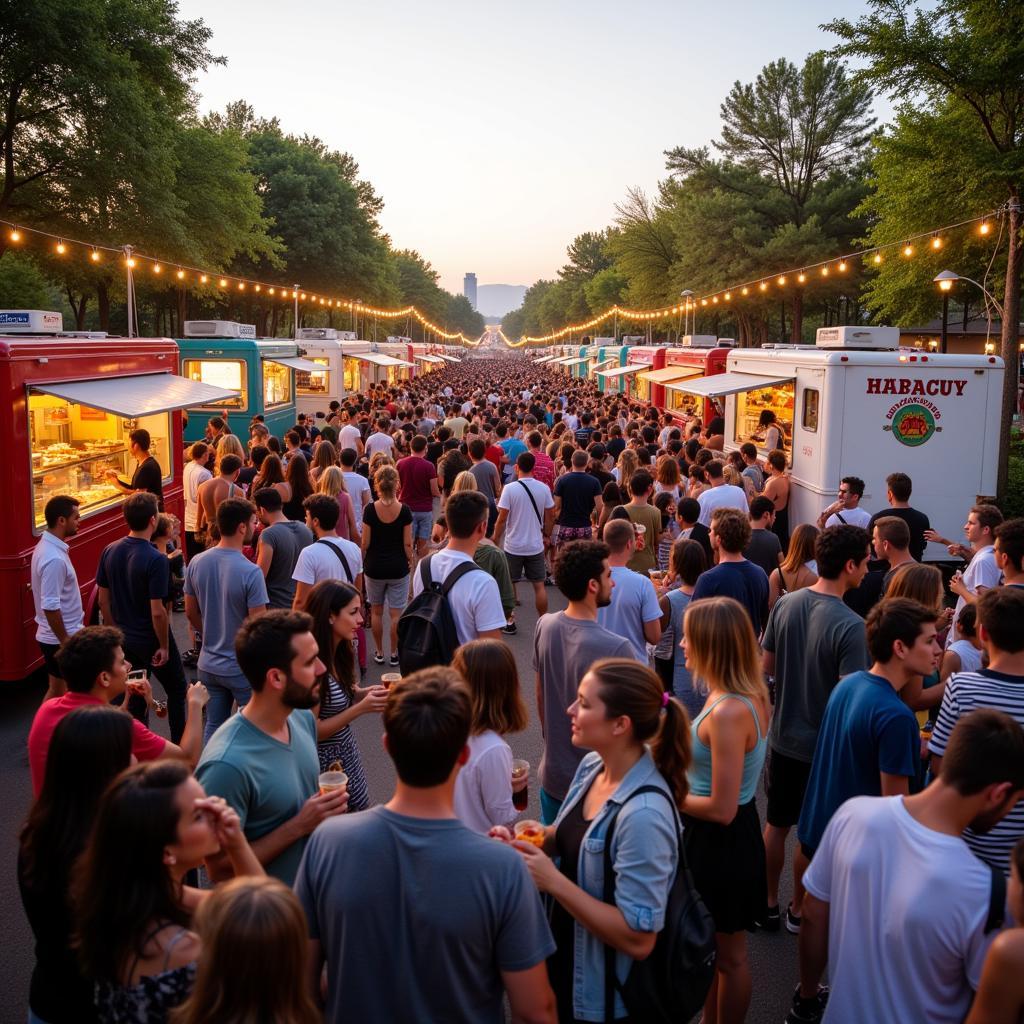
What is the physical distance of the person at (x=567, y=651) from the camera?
4246 millimetres

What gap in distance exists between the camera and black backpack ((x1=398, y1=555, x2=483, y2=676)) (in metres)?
4.90

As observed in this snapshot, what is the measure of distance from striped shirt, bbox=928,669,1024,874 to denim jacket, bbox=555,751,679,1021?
1.54 meters

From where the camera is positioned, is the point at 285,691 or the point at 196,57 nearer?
the point at 285,691

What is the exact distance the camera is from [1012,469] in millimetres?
17750

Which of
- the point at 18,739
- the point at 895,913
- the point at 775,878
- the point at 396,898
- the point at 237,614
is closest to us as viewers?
the point at 396,898

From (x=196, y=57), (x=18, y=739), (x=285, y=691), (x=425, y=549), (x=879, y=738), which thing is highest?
(x=196, y=57)

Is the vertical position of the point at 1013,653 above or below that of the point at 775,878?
above

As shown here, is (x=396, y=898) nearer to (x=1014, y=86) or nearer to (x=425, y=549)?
(x=425, y=549)

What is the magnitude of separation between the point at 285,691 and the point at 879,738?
2356 mm

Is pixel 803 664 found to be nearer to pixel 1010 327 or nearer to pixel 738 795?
pixel 738 795

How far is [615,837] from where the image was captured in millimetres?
2684

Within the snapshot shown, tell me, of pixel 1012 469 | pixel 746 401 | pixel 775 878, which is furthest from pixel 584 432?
pixel 775 878

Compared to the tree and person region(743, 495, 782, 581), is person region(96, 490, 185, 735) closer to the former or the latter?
person region(743, 495, 782, 581)

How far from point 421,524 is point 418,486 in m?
0.57
